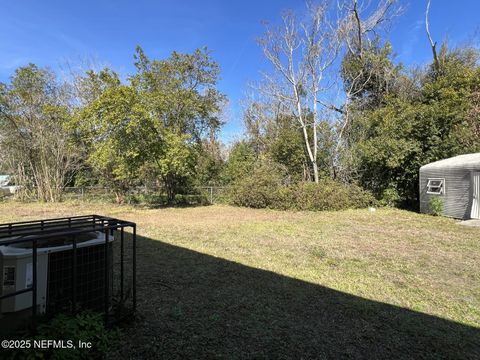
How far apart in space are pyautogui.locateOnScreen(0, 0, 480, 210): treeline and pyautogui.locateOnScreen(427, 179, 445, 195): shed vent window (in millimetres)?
1461

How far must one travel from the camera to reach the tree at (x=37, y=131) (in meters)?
14.0

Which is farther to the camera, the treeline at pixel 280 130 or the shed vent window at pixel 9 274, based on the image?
the treeline at pixel 280 130

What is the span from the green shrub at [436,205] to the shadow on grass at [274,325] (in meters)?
8.48

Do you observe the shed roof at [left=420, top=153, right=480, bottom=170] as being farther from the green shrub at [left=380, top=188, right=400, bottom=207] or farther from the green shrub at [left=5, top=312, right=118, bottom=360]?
the green shrub at [left=5, top=312, right=118, bottom=360]

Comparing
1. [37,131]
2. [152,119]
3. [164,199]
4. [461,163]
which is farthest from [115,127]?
[461,163]

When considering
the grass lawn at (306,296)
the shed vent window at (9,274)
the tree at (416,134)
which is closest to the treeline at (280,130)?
the tree at (416,134)

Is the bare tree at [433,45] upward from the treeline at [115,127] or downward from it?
upward

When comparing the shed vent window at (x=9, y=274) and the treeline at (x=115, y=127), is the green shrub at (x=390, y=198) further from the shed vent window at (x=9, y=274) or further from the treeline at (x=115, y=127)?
the shed vent window at (x=9, y=274)

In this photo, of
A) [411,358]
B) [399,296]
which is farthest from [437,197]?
[411,358]

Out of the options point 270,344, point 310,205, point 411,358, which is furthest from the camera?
point 310,205

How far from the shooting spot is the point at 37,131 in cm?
1466

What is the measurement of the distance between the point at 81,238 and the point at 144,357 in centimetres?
121

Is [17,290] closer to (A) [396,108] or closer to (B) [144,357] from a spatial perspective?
(B) [144,357]

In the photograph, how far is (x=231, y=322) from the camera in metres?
2.74
